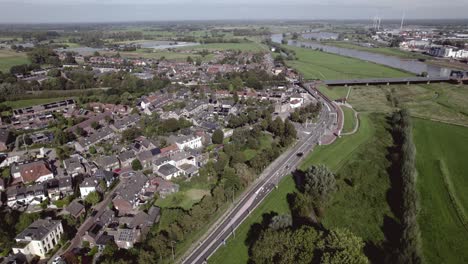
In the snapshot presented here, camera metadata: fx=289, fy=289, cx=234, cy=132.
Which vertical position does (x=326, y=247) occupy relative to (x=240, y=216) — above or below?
above

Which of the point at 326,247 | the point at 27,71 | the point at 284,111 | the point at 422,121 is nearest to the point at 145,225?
the point at 326,247

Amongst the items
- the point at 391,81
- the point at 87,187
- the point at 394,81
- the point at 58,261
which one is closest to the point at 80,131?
the point at 87,187

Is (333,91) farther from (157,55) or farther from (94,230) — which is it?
(157,55)

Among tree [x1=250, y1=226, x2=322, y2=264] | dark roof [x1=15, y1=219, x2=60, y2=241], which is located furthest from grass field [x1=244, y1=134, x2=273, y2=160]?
dark roof [x1=15, y1=219, x2=60, y2=241]

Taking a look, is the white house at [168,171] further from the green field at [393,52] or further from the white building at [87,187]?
the green field at [393,52]

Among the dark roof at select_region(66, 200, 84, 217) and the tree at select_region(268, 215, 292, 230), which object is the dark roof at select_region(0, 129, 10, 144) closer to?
the dark roof at select_region(66, 200, 84, 217)

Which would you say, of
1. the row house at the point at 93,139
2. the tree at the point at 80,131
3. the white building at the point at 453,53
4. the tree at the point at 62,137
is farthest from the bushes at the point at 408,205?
the white building at the point at 453,53

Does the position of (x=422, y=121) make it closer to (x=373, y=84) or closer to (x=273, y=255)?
(x=373, y=84)
